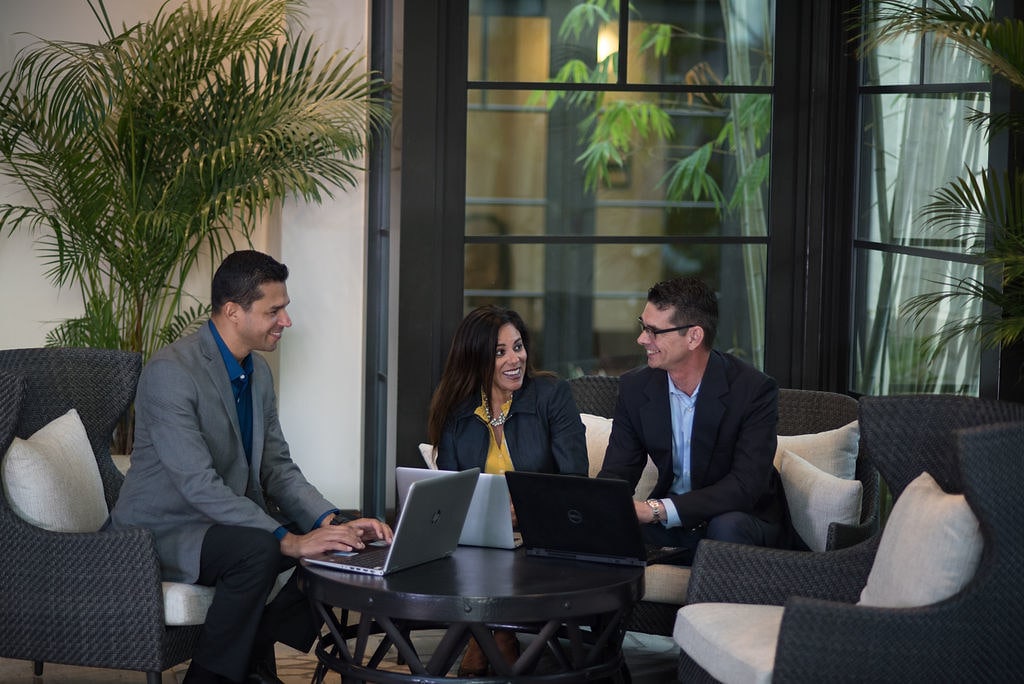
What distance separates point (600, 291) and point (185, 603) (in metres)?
2.28

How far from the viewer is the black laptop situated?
10.0 ft

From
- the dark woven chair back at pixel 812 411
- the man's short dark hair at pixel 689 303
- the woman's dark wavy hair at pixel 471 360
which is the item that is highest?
the man's short dark hair at pixel 689 303

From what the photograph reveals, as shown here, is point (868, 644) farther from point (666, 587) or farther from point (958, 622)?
point (666, 587)

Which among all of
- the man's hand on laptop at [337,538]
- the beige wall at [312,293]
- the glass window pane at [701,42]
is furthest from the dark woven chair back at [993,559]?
the beige wall at [312,293]

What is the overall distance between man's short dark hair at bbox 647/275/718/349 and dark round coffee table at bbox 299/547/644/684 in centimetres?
89

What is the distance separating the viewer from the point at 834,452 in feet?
13.0

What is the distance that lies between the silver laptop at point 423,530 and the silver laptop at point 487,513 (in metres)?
0.05

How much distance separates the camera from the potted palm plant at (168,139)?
4816 mm

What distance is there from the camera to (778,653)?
2689 millimetres

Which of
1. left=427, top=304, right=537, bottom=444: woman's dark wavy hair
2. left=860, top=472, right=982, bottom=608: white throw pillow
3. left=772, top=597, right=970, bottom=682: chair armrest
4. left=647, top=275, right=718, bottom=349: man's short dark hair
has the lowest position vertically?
left=772, top=597, right=970, bottom=682: chair armrest

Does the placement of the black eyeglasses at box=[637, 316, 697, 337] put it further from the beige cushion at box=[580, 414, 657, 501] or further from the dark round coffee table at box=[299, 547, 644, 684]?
the dark round coffee table at box=[299, 547, 644, 684]

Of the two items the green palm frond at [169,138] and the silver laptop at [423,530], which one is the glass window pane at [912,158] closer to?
the green palm frond at [169,138]

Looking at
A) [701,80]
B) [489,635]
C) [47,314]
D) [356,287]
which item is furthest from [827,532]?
[47,314]

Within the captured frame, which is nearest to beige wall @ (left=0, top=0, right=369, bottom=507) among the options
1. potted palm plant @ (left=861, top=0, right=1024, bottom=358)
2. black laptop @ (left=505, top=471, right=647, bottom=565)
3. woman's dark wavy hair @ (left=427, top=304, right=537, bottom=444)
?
A: woman's dark wavy hair @ (left=427, top=304, right=537, bottom=444)
